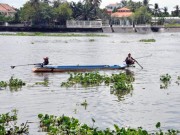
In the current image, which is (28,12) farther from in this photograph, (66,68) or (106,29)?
(66,68)

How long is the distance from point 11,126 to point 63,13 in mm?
117963

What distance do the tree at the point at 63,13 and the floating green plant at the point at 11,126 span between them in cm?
11476

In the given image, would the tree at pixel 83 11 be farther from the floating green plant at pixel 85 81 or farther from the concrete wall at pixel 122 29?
the floating green plant at pixel 85 81

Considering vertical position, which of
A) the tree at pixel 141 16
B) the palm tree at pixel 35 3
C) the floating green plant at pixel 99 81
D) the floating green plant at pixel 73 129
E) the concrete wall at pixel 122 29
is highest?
the palm tree at pixel 35 3

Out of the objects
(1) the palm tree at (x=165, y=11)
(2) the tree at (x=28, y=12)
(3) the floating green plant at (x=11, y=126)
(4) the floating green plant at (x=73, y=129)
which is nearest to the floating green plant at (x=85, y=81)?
(3) the floating green plant at (x=11, y=126)

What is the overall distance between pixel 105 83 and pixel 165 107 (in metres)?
7.20

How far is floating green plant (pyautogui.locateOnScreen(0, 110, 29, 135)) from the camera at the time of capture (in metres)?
14.4

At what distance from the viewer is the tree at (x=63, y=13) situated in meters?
131

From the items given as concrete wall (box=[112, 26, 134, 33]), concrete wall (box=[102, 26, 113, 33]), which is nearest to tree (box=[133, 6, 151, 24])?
concrete wall (box=[112, 26, 134, 33])

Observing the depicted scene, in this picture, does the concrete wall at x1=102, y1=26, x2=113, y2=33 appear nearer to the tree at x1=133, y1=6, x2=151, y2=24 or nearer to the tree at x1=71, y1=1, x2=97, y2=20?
the tree at x1=71, y1=1, x2=97, y2=20

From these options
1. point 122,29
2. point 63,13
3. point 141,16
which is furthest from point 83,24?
point 141,16

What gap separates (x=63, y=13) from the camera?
435 ft

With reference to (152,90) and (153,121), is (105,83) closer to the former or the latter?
(152,90)

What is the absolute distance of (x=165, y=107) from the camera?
20531 millimetres
